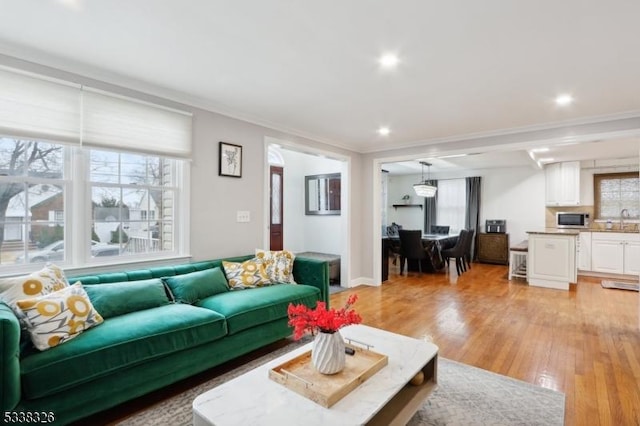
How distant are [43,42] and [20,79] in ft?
1.10

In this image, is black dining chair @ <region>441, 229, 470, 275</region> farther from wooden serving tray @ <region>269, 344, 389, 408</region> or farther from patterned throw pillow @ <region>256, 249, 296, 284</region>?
wooden serving tray @ <region>269, 344, 389, 408</region>

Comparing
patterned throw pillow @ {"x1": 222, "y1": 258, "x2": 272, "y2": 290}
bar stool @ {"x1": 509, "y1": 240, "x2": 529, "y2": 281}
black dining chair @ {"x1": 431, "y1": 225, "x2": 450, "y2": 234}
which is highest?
black dining chair @ {"x1": 431, "y1": 225, "x2": 450, "y2": 234}

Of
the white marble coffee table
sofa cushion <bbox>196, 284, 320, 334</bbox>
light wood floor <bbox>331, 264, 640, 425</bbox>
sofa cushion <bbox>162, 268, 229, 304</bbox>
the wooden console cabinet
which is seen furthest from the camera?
the wooden console cabinet

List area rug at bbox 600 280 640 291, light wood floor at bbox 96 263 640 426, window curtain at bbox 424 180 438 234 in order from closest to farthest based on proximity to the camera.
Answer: light wood floor at bbox 96 263 640 426
area rug at bbox 600 280 640 291
window curtain at bbox 424 180 438 234

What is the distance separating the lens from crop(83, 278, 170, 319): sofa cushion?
7.41ft

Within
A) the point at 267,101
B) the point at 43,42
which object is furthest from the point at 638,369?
the point at 43,42

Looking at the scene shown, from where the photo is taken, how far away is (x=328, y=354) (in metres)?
1.63

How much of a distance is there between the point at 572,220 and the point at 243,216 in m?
6.84

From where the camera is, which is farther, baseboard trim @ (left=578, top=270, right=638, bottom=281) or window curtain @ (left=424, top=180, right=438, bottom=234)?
window curtain @ (left=424, top=180, right=438, bottom=234)

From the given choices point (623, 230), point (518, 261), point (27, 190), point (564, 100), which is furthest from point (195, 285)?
point (623, 230)

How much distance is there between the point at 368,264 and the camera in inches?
219

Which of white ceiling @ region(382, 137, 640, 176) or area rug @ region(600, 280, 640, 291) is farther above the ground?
white ceiling @ region(382, 137, 640, 176)

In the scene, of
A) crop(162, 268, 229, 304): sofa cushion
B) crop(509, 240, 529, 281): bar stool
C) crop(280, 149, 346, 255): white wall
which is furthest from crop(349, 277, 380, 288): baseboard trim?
crop(162, 268, 229, 304): sofa cushion

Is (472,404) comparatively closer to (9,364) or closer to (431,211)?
(9,364)
